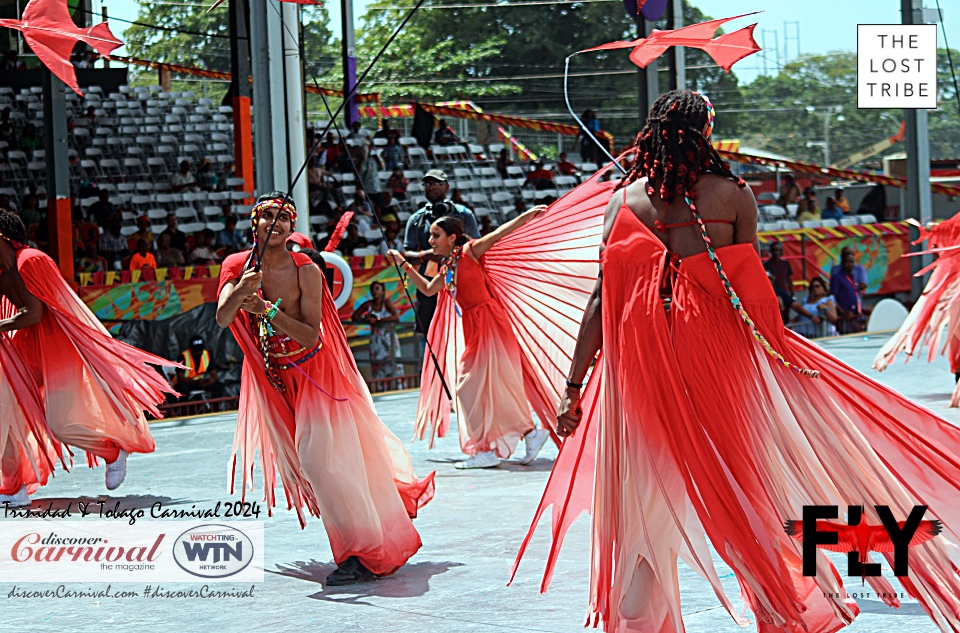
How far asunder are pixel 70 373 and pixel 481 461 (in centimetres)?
261

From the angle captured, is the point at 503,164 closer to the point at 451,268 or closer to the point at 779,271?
the point at 779,271

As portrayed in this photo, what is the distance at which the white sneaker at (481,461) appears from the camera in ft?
27.0

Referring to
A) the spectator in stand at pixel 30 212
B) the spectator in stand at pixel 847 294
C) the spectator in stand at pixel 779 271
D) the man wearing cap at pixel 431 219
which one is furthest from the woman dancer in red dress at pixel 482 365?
the spectator in stand at pixel 30 212

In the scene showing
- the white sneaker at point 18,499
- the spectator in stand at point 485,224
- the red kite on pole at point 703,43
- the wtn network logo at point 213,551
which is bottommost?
the white sneaker at point 18,499

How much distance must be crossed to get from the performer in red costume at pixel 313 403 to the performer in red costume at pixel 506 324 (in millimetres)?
2296

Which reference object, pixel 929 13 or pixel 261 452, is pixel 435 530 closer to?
pixel 261 452

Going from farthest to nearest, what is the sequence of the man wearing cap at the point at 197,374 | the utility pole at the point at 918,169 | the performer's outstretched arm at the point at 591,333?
the utility pole at the point at 918,169 → the man wearing cap at the point at 197,374 → the performer's outstretched arm at the point at 591,333

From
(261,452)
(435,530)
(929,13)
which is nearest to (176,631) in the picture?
(261,452)

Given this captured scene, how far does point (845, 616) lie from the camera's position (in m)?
3.75

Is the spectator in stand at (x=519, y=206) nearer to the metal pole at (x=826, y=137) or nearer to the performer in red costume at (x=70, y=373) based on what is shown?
the performer in red costume at (x=70, y=373)

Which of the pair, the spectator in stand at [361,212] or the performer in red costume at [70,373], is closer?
Answer: the performer in red costume at [70,373]

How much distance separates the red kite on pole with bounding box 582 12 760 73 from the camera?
255 inches

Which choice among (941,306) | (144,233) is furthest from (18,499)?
(144,233)

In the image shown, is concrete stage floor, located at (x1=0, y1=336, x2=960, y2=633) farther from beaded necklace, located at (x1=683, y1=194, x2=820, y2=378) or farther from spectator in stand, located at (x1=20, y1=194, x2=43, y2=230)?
spectator in stand, located at (x1=20, y1=194, x2=43, y2=230)
